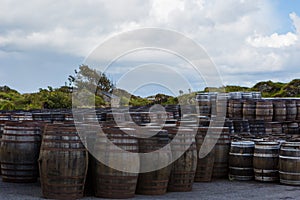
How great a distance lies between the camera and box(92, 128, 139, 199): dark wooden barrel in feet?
25.4

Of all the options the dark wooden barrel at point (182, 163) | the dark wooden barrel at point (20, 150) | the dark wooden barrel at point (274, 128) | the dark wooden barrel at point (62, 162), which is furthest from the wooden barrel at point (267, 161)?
the dark wooden barrel at point (274, 128)

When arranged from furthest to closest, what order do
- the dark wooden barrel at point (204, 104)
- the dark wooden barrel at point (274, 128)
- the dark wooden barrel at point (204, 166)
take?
the dark wooden barrel at point (204, 104) < the dark wooden barrel at point (274, 128) < the dark wooden barrel at point (204, 166)

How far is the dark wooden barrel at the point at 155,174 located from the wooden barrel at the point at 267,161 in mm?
2555

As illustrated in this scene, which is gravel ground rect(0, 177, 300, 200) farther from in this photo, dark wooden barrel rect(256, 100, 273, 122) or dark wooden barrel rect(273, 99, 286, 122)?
dark wooden barrel rect(273, 99, 286, 122)

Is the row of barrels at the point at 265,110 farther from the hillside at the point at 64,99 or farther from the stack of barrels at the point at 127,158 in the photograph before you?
the hillside at the point at 64,99

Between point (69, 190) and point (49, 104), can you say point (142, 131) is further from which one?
point (49, 104)

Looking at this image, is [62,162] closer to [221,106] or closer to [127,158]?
[127,158]

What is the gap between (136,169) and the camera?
7852mm

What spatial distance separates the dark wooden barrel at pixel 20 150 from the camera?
883 centimetres

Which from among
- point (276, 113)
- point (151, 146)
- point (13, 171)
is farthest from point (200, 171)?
point (276, 113)

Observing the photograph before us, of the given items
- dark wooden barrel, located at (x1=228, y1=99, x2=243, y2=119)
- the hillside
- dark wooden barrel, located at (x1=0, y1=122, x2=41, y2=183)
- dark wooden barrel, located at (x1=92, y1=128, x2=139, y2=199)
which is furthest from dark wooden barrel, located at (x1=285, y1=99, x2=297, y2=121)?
dark wooden barrel, located at (x1=0, y1=122, x2=41, y2=183)

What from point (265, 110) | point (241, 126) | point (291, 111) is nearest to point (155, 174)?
point (241, 126)

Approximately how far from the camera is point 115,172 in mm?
7734

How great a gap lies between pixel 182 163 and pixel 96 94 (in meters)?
21.5
